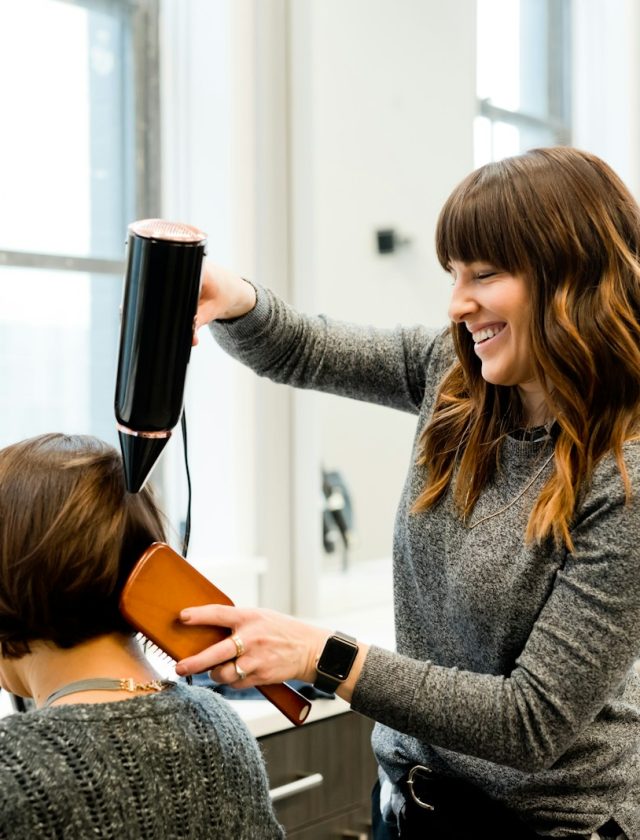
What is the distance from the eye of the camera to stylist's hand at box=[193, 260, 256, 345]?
4.21ft

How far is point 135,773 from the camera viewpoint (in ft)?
3.36

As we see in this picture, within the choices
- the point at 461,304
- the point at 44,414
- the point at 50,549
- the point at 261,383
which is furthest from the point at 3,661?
the point at 261,383

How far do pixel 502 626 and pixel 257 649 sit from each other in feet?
0.97

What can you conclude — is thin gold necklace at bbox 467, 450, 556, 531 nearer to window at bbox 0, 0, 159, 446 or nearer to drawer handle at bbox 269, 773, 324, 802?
drawer handle at bbox 269, 773, 324, 802

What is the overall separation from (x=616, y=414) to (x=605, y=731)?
37 centimetres

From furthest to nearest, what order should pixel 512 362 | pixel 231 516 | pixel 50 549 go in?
pixel 231 516, pixel 512 362, pixel 50 549

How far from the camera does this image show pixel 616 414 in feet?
3.84

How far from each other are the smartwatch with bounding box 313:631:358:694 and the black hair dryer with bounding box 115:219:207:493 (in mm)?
278

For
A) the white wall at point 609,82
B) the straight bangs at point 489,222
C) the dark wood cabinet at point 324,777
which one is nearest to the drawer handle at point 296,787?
the dark wood cabinet at point 324,777

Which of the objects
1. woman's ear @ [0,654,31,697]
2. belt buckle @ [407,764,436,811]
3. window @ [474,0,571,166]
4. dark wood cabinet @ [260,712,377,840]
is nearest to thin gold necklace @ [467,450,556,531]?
belt buckle @ [407,764,436,811]

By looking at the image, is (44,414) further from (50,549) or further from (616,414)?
(616,414)

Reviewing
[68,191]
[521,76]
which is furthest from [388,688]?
[521,76]

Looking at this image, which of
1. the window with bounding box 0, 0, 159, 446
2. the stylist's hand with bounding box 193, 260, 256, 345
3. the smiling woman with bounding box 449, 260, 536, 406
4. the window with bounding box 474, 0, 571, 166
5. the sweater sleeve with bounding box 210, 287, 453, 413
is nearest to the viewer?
the smiling woman with bounding box 449, 260, 536, 406

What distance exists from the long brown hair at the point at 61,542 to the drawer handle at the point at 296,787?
30.2 inches
